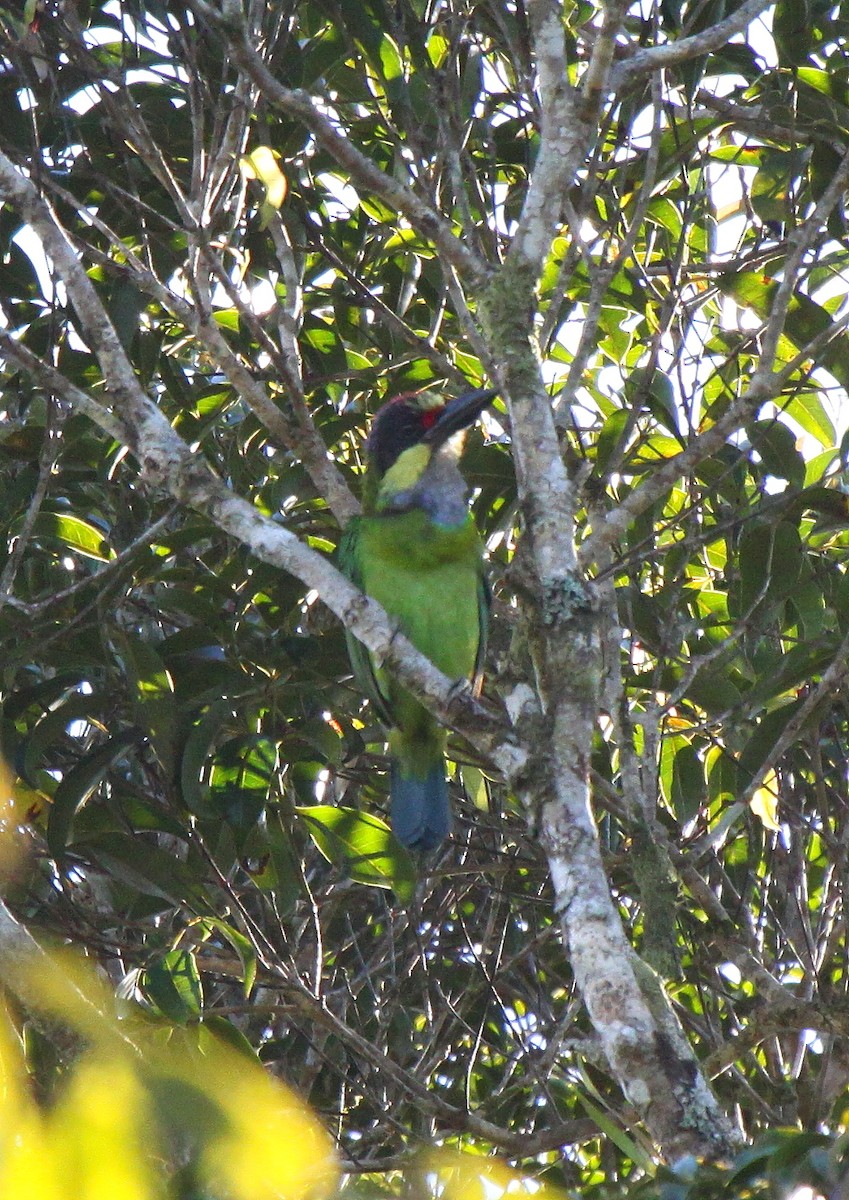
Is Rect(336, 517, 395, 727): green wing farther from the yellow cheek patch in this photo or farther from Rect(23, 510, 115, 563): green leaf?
Rect(23, 510, 115, 563): green leaf

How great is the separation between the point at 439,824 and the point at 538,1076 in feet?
2.29

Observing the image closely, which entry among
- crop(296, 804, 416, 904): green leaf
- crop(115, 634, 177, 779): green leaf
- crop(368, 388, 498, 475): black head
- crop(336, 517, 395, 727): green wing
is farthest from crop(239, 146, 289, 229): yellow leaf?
crop(296, 804, 416, 904): green leaf

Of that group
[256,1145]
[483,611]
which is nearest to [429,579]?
[483,611]

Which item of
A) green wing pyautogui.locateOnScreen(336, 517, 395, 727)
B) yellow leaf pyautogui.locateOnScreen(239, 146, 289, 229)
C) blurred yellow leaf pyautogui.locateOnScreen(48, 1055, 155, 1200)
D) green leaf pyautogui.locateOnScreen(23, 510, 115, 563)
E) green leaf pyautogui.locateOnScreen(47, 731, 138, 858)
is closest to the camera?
blurred yellow leaf pyautogui.locateOnScreen(48, 1055, 155, 1200)

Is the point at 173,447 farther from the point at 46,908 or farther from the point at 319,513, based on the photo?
the point at 46,908

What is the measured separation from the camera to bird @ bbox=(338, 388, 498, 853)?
3889mm

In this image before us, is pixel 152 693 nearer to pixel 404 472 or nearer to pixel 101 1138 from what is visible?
pixel 404 472

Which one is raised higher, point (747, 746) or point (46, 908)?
point (46, 908)

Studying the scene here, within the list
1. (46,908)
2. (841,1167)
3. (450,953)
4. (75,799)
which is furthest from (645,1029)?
(450,953)

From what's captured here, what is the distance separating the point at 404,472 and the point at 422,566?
0.29 metres

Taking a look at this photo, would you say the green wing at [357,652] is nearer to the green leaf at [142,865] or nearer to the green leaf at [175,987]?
the green leaf at [142,865]

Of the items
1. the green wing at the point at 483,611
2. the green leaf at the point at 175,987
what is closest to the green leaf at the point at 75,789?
the green leaf at the point at 175,987

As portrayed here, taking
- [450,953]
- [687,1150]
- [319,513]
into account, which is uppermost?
[319,513]

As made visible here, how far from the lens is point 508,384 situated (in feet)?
9.30
